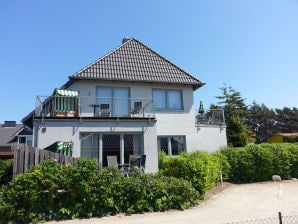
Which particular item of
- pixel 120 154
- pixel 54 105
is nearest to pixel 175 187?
pixel 120 154

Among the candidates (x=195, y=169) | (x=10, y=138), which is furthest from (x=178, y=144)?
(x=10, y=138)

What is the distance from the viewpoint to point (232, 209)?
1109cm

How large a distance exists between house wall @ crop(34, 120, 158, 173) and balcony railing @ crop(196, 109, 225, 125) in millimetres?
5412

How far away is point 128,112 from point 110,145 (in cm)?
297

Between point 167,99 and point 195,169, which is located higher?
point 167,99

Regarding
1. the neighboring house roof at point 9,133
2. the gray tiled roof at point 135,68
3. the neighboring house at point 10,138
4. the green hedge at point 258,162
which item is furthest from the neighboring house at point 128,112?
the neighboring house roof at point 9,133

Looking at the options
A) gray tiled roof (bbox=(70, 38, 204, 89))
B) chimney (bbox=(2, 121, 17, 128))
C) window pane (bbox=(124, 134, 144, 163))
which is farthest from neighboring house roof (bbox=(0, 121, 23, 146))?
window pane (bbox=(124, 134, 144, 163))

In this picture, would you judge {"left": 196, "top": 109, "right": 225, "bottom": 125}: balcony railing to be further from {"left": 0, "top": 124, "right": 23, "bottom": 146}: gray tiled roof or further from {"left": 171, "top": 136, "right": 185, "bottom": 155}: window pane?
{"left": 0, "top": 124, "right": 23, "bottom": 146}: gray tiled roof

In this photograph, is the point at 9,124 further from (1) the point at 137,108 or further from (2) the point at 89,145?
(2) the point at 89,145

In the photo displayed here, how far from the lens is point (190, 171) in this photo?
1311 centimetres

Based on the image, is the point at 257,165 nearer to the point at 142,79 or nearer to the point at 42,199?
the point at 142,79

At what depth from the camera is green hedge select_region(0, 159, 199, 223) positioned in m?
9.05

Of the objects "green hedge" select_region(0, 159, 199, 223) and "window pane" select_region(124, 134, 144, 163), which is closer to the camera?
"green hedge" select_region(0, 159, 199, 223)

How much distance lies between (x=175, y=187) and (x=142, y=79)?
9.70m
